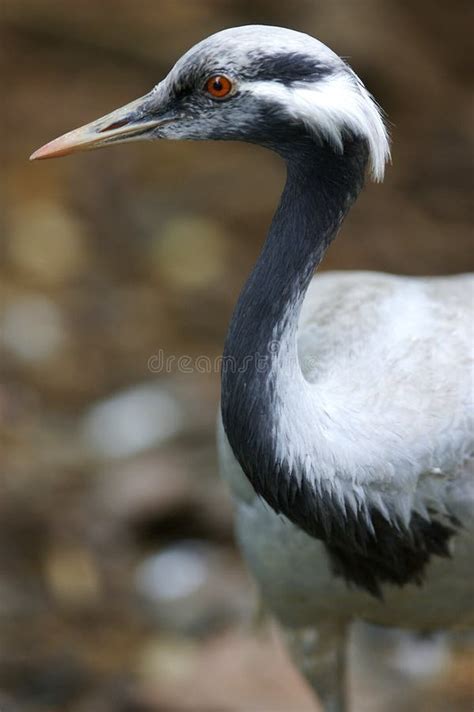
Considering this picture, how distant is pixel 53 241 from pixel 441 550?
15.4ft

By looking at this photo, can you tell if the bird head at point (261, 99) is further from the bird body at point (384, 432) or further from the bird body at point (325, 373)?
the bird body at point (384, 432)

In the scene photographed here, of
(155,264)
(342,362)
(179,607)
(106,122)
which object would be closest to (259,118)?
(106,122)

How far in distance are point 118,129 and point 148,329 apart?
12.6 feet

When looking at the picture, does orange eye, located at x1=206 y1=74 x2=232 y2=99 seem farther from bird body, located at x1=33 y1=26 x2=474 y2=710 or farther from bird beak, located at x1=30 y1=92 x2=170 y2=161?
bird beak, located at x1=30 y1=92 x2=170 y2=161

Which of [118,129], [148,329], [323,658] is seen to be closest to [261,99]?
[118,129]

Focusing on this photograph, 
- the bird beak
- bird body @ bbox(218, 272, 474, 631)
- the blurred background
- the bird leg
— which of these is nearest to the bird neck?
bird body @ bbox(218, 272, 474, 631)

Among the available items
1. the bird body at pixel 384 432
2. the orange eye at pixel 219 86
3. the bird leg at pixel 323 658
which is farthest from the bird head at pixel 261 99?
the bird leg at pixel 323 658

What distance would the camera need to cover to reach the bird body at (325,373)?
8.89ft

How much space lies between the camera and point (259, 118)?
2758 mm

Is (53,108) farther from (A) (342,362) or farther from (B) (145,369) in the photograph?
(A) (342,362)

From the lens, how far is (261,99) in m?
2.72

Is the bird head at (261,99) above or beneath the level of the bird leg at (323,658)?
above

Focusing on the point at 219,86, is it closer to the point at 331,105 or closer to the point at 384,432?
the point at 331,105

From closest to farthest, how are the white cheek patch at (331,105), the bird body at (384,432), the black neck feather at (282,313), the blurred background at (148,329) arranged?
the white cheek patch at (331,105) < the black neck feather at (282,313) < the bird body at (384,432) < the blurred background at (148,329)
